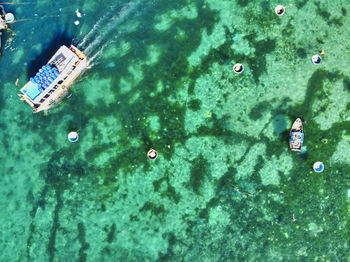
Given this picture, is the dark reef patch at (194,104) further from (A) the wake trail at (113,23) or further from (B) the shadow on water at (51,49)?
(B) the shadow on water at (51,49)

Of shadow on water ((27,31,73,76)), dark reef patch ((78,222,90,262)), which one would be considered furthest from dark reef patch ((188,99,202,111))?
dark reef patch ((78,222,90,262))

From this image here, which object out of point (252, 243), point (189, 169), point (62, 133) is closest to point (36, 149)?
point (62, 133)

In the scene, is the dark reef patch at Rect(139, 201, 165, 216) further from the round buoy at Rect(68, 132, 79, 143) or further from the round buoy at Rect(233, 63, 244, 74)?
the round buoy at Rect(233, 63, 244, 74)

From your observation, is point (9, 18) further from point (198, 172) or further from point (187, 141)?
point (198, 172)

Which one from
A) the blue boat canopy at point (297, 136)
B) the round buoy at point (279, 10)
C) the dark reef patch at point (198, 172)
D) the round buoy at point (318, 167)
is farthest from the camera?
the round buoy at point (279, 10)

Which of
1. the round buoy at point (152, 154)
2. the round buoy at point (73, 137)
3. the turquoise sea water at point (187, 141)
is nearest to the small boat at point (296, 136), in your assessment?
the turquoise sea water at point (187, 141)

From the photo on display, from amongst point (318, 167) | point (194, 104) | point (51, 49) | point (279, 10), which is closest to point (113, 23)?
point (51, 49)
